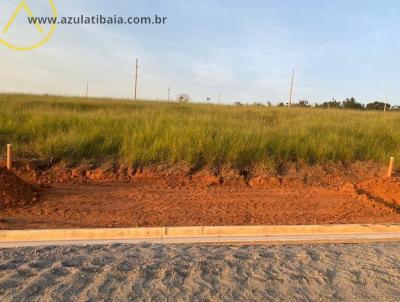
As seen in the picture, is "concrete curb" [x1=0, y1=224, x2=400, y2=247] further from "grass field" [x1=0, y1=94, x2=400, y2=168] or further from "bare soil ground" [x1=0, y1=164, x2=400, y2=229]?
"grass field" [x1=0, y1=94, x2=400, y2=168]

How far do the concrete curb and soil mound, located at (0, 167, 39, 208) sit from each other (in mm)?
1538

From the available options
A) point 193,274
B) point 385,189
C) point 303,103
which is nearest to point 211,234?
point 193,274

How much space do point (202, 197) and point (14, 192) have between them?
9.39ft

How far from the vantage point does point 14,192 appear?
21.1 ft

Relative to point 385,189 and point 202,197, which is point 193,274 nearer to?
point 202,197

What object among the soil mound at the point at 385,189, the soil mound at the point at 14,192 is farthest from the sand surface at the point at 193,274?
the soil mound at the point at 385,189

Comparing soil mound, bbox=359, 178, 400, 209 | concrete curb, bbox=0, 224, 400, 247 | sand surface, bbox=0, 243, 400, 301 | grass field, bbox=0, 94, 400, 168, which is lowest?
concrete curb, bbox=0, 224, 400, 247

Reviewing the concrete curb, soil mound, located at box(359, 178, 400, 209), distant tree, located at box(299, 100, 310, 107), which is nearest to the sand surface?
the concrete curb

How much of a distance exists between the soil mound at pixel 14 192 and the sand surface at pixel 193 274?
7.62ft

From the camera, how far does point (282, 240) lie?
507 centimetres

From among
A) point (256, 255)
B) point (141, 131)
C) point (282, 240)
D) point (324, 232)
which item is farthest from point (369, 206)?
point (141, 131)

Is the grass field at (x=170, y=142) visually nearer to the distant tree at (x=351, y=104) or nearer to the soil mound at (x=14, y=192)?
the soil mound at (x=14, y=192)

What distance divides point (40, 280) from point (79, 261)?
0.49 m

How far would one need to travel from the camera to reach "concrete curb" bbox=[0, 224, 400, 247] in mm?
4902
